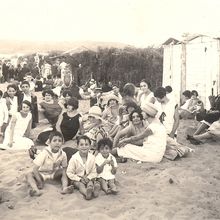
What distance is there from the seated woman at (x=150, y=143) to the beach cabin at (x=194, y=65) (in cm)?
594

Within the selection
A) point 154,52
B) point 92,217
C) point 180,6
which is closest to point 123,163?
point 92,217

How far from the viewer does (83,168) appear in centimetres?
527

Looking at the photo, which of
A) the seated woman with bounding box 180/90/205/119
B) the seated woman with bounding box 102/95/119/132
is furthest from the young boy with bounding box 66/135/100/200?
the seated woman with bounding box 180/90/205/119

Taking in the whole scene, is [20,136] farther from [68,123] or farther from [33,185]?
[33,185]

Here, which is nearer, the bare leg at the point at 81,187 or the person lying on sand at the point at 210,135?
the bare leg at the point at 81,187

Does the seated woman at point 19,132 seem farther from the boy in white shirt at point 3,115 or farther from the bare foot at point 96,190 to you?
the bare foot at point 96,190

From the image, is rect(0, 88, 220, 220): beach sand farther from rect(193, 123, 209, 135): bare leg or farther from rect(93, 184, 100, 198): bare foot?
rect(193, 123, 209, 135): bare leg

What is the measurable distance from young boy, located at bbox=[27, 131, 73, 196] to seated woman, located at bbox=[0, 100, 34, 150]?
2060 mm

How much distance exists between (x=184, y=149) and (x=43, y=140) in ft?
8.27

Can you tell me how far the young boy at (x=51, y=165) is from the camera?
209 inches

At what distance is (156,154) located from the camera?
660 cm

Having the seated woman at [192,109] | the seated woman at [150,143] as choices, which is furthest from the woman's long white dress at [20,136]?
the seated woman at [192,109]

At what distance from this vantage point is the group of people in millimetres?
5289

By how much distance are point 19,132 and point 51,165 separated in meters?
2.37
